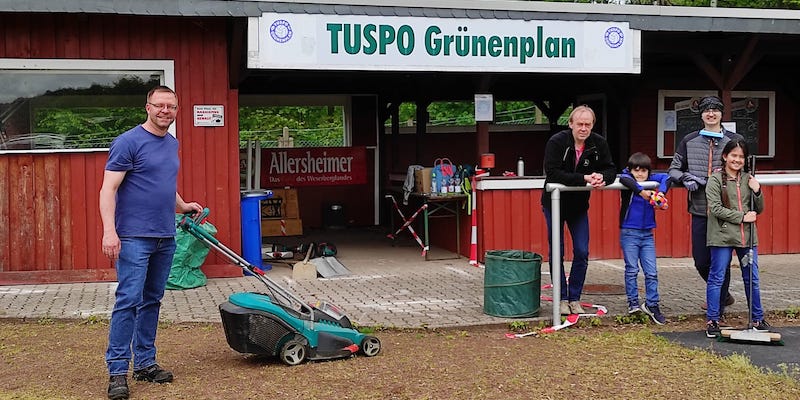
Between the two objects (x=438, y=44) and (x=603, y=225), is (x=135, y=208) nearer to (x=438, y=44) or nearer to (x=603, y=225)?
(x=438, y=44)

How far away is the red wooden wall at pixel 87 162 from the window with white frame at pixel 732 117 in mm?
7543

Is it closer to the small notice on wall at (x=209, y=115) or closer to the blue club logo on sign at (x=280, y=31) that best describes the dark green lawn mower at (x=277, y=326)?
the blue club logo on sign at (x=280, y=31)

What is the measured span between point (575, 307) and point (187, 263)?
4.06 meters

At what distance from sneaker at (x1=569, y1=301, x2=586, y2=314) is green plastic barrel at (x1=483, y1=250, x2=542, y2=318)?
278 mm

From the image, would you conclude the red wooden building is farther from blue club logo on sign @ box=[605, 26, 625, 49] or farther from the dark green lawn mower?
the dark green lawn mower

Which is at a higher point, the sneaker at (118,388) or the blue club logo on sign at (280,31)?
the blue club logo on sign at (280,31)

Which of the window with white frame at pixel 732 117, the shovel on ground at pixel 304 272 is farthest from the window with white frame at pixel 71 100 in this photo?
the window with white frame at pixel 732 117

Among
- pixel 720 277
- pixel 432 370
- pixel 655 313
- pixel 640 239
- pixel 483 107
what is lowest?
pixel 432 370

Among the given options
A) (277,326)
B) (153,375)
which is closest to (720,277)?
(277,326)

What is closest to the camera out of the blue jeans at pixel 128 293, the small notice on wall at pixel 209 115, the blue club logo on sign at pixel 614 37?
the blue jeans at pixel 128 293

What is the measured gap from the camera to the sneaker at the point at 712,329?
6.29 m

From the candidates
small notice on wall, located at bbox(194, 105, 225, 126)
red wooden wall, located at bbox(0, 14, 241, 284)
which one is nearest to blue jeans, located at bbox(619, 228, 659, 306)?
red wooden wall, located at bbox(0, 14, 241, 284)

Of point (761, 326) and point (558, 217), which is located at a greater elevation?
point (558, 217)

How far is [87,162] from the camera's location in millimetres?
9078
